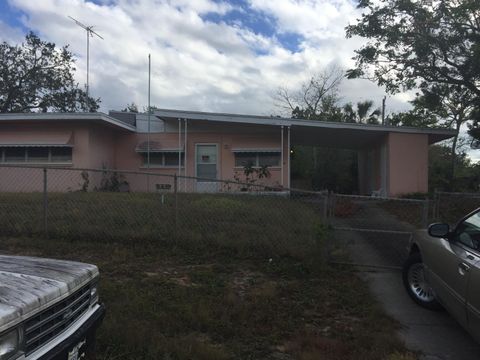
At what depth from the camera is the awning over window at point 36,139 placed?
1719 cm

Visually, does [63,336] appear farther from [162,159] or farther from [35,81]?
[35,81]

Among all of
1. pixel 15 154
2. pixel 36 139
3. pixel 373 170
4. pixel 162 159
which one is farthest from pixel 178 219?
pixel 373 170

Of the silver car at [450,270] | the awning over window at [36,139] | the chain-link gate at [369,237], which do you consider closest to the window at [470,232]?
the silver car at [450,270]

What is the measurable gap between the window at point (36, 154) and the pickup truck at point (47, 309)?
48.5 ft

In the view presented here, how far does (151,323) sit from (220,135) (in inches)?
554

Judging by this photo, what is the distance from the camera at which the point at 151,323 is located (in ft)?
15.5

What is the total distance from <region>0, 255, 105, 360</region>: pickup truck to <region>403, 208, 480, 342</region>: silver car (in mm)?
2866

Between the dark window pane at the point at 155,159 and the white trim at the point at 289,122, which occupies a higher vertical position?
the white trim at the point at 289,122

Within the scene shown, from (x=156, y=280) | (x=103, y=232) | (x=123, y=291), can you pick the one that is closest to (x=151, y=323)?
(x=123, y=291)

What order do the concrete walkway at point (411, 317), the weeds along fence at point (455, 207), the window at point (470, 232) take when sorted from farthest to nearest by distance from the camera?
1. the weeds along fence at point (455, 207)
2. the concrete walkway at point (411, 317)
3. the window at point (470, 232)

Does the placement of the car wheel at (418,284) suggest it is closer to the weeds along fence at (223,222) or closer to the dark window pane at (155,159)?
the weeds along fence at (223,222)

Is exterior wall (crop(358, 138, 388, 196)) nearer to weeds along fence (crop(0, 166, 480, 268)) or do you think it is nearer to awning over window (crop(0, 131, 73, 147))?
weeds along fence (crop(0, 166, 480, 268))

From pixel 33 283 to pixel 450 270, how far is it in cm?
351

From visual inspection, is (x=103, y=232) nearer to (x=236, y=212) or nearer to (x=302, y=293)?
(x=236, y=212)
